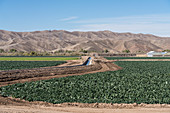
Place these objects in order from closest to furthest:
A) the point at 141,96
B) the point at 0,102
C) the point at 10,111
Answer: the point at 10,111
the point at 0,102
the point at 141,96

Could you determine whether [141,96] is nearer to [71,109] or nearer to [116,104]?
[116,104]

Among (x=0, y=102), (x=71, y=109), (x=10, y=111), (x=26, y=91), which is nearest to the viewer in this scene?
(x=10, y=111)

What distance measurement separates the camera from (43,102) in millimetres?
18750

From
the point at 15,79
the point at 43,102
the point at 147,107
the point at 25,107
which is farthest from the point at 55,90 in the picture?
the point at 15,79

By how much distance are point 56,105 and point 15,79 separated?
17397 mm

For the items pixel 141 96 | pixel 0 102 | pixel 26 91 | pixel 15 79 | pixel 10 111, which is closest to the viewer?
pixel 10 111

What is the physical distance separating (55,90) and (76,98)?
156 inches

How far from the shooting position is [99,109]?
17000mm

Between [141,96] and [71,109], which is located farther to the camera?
[141,96]

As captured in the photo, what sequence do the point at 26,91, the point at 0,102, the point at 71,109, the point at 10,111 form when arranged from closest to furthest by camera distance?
the point at 10,111 → the point at 71,109 → the point at 0,102 → the point at 26,91

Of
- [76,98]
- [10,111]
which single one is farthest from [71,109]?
[10,111]

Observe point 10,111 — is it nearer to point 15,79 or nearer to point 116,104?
point 116,104

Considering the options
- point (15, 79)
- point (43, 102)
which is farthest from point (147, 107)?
point (15, 79)

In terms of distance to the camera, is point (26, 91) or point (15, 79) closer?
point (26, 91)
